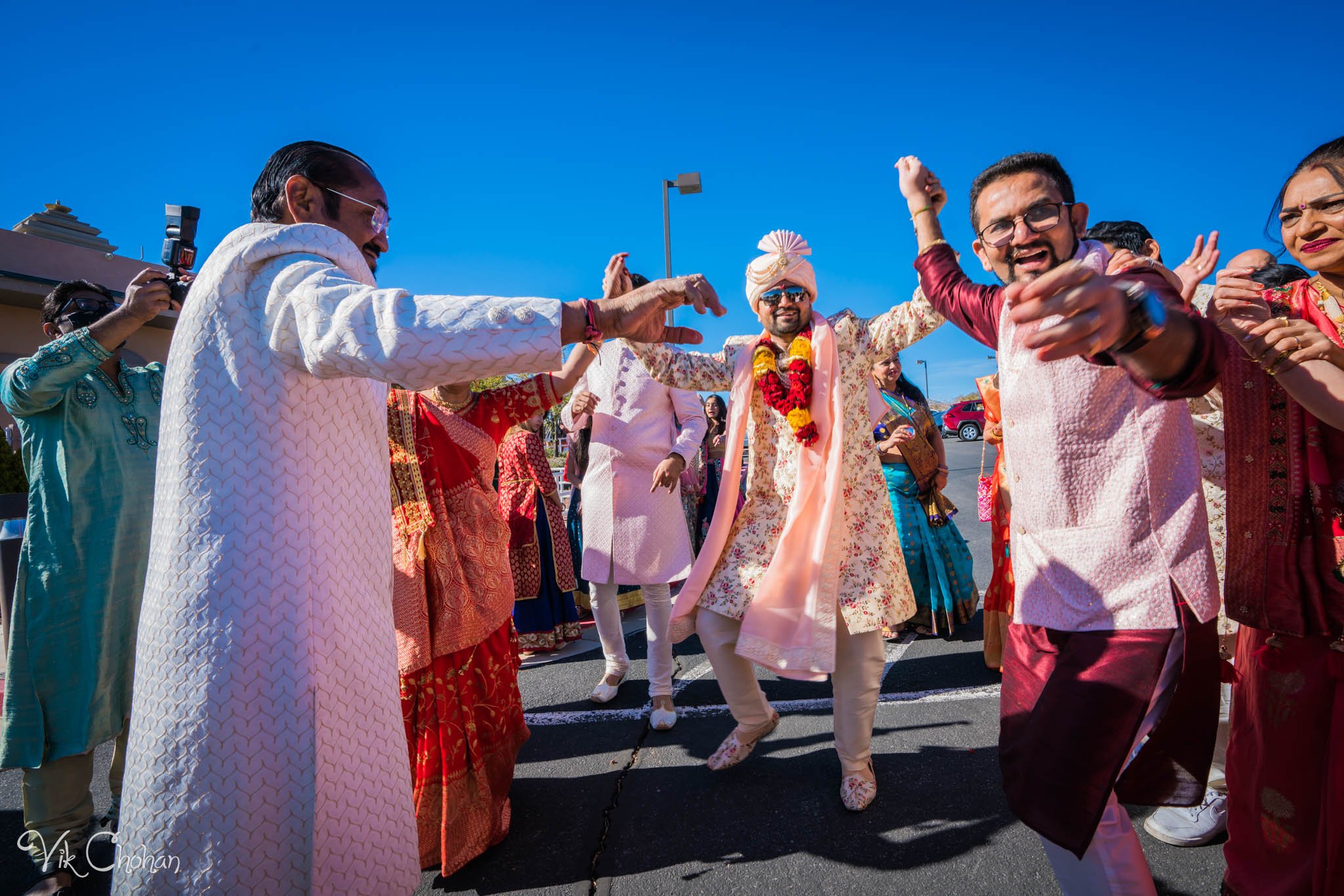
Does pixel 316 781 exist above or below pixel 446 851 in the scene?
above

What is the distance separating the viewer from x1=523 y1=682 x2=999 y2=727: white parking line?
388cm

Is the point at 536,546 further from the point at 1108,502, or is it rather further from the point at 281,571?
the point at 1108,502

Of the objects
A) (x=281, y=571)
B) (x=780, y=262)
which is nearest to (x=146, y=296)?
(x=281, y=571)

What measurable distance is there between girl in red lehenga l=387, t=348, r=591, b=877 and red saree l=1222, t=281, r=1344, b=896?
7.08 ft

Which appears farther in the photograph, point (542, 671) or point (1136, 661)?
point (542, 671)

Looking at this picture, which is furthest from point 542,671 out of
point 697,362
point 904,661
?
point 697,362

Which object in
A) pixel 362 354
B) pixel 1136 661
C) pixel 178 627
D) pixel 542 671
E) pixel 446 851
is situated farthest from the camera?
pixel 542 671

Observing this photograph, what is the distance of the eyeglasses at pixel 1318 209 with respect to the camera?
1601 mm

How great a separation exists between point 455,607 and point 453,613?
2 cm

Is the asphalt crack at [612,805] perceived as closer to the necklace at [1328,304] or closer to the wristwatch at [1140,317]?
the wristwatch at [1140,317]

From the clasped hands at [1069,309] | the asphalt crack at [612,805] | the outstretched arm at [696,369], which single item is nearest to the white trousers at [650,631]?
the asphalt crack at [612,805]

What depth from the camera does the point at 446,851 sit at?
248cm

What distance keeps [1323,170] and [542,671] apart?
15.5ft

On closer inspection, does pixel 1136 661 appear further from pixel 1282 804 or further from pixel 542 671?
pixel 542 671
